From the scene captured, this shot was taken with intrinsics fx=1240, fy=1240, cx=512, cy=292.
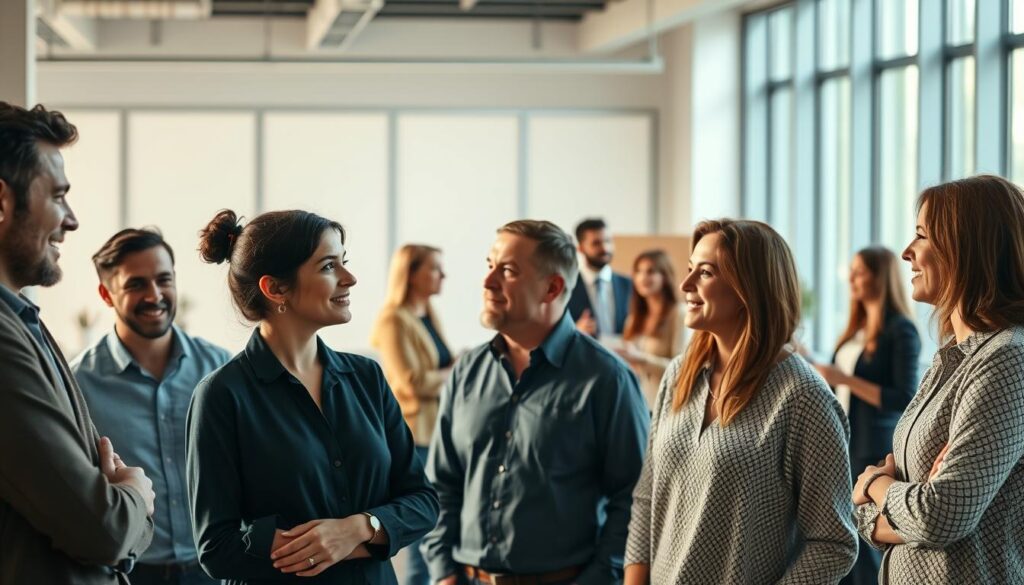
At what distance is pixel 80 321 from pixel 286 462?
9.41 meters

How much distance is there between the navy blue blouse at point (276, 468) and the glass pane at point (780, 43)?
8.72 metres

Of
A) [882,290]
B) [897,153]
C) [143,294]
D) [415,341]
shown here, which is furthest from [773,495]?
[897,153]

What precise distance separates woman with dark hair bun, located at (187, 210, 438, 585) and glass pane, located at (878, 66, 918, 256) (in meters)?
6.84

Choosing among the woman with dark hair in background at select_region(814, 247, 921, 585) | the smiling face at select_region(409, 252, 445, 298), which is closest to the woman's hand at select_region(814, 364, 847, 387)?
the woman with dark hair in background at select_region(814, 247, 921, 585)

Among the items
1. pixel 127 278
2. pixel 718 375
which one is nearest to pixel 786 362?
pixel 718 375

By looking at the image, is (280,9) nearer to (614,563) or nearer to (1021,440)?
(614,563)

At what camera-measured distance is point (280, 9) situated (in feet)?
38.9

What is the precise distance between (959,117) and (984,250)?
6.31m

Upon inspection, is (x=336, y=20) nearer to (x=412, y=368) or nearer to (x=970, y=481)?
(x=412, y=368)

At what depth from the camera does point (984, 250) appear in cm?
247

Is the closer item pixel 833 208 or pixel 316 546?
pixel 316 546

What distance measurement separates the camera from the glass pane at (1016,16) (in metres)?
7.54

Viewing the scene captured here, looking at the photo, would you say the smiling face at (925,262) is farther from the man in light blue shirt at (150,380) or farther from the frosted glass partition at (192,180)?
the frosted glass partition at (192,180)

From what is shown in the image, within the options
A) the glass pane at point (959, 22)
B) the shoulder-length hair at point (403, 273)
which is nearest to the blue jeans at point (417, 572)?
the shoulder-length hair at point (403, 273)
